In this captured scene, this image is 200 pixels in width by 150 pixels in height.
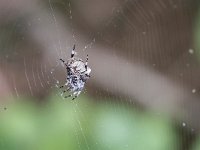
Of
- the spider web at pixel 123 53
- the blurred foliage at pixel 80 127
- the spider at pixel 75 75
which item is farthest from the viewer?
the spider web at pixel 123 53

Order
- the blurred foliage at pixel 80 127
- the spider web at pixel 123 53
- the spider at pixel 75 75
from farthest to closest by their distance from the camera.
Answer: the spider web at pixel 123 53 → the spider at pixel 75 75 → the blurred foliage at pixel 80 127

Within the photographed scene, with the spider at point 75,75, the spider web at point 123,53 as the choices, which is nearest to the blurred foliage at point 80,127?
the spider at point 75,75

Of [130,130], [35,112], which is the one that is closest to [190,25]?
[130,130]

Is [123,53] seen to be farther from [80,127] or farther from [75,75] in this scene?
[80,127]

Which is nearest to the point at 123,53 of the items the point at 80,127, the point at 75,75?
the point at 75,75

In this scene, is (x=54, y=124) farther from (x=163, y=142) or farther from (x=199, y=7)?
(x=199, y=7)

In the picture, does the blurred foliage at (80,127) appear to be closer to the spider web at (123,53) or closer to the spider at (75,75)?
the spider at (75,75)
